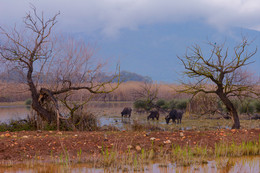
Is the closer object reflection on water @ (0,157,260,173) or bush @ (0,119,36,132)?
reflection on water @ (0,157,260,173)

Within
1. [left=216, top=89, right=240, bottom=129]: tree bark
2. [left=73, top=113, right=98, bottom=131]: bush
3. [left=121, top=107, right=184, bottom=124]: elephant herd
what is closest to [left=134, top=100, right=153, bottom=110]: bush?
[left=121, top=107, right=184, bottom=124]: elephant herd

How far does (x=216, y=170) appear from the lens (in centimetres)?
625

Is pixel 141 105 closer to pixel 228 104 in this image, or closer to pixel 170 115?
pixel 170 115

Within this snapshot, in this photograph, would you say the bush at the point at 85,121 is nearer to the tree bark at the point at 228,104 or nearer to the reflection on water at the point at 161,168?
the tree bark at the point at 228,104

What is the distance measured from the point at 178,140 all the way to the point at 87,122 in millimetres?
4923

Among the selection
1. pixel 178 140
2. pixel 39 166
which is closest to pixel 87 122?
pixel 178 140

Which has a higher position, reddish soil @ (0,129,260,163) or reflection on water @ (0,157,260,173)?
reddish soil @ (0,129,260,163)

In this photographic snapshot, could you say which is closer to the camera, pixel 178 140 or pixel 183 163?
pixel 183 163

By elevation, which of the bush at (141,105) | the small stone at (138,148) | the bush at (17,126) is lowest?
the small stone at (138,148)

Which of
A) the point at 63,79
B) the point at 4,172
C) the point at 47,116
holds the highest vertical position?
the point at 63,79

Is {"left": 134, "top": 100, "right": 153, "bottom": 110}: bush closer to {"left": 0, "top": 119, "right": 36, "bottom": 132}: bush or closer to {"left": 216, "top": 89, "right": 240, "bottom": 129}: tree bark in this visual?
{"left": 216, "top": 89, "right": 240, "bottom": 129}: tree bark

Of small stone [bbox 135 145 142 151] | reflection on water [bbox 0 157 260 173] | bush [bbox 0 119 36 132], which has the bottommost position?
reflection on water [bbox 0 157 260 173]

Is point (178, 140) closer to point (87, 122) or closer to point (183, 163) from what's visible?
point (183, 163)

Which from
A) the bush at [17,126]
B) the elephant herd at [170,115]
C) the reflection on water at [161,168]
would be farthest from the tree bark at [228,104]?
the bush at [17,126]
